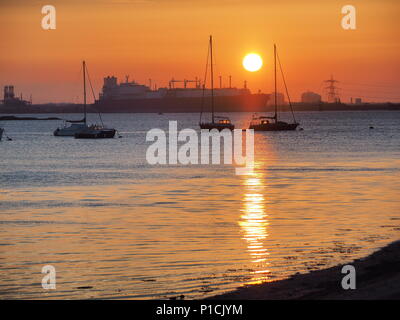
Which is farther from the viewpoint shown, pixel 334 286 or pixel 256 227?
pixel 256 227

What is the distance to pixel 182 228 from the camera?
1970cm

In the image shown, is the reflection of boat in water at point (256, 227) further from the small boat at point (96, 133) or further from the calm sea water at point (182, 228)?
the small boat at point (96, 133)

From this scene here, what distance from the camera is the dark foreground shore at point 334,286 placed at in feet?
35.8

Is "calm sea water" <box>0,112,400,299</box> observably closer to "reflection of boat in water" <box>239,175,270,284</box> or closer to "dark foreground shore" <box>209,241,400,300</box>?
"reflection of boat in water" <box>239,175,270,284</box>

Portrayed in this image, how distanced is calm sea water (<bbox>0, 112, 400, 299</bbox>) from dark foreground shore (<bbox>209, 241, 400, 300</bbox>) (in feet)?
1.92

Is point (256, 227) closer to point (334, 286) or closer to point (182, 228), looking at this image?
point (182, 228)

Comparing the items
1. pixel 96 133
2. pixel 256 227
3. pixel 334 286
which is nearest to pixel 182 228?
pixel 256 227

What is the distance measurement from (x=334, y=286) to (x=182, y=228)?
26.7 feet

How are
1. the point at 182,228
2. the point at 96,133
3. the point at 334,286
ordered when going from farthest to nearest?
the point at 96,133 → the point at 182,228 → the point at 334,286

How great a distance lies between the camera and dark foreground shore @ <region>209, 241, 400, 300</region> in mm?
10922

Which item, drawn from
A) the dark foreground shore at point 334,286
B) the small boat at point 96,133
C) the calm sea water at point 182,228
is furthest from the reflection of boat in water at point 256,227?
the small boat at point 96,133
